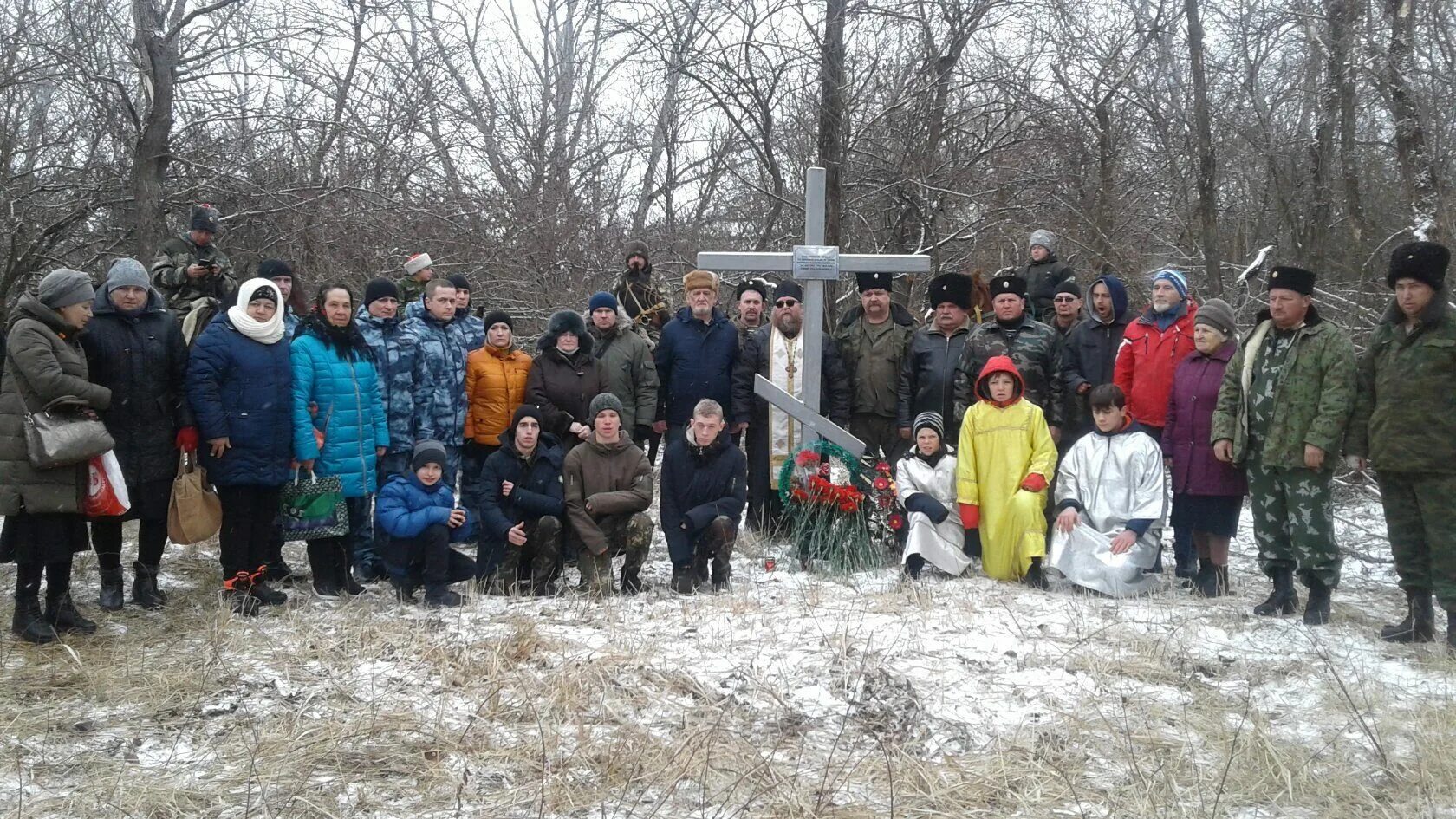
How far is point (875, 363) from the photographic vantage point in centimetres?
780

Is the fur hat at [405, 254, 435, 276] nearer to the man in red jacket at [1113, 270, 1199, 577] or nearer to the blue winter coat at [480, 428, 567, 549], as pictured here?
the blue winter coat at [480, 428, 567, 549]

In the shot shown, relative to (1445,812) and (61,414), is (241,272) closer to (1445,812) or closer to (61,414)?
(61,414)

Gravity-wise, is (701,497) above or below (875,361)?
below

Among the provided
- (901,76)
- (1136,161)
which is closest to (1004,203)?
(901,76)

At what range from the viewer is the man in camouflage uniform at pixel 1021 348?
7.21 meters

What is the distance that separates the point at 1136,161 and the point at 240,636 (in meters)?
13.0

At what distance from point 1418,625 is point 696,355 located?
179 inches

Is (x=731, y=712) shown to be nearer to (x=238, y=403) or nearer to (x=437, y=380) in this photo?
(x=238, y=403)

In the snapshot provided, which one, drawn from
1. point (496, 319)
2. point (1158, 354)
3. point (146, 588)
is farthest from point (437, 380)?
point (1158, 354)

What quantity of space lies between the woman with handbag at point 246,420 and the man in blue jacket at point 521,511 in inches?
44.9

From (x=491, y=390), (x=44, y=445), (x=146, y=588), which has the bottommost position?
(x=146, y=588)

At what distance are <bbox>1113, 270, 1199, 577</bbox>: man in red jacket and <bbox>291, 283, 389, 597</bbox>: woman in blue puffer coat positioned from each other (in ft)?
15.1

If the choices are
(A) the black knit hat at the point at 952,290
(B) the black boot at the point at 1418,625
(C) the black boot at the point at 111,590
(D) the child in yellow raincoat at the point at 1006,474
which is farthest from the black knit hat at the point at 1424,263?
(C) the black boot at the point at 111,590

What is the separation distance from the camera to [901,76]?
1132 centimetres
